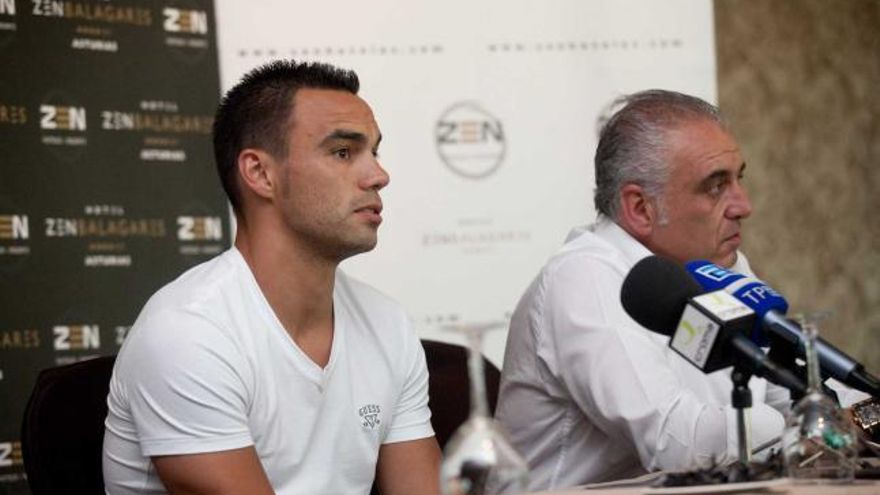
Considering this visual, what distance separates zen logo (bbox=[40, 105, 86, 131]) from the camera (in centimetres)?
403

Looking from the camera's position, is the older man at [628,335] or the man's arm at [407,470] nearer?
the older man at [628,335]

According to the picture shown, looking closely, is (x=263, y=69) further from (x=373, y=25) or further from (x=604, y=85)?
(x=604, y=85)

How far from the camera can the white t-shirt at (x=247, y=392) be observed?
245 cm

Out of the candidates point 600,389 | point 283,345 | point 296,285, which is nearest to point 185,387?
point 283,345

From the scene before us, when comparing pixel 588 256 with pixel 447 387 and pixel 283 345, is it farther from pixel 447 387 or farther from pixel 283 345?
pixel 283 345

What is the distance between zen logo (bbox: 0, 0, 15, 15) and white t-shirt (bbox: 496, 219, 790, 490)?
1.88 metres

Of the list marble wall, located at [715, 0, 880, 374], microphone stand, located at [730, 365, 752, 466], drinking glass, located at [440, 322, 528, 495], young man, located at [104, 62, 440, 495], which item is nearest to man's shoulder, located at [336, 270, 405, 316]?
young man, located at [104, 62, 440, 495]

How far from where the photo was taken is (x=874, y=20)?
18.5 feet

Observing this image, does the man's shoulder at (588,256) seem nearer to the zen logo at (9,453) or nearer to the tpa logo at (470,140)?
the tpa logo at (470,140)

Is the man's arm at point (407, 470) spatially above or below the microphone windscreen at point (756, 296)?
below

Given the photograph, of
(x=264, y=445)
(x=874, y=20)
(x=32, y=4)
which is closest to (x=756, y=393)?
(x=264, y=445)

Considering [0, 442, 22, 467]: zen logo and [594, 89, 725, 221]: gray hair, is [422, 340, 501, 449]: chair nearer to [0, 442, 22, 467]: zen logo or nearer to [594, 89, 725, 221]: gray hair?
[594, 89, 725, 221]: gray hair

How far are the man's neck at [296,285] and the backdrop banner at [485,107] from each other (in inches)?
64.6

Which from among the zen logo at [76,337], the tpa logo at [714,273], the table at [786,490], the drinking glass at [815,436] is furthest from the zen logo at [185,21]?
the drinking glass at [815,436]
